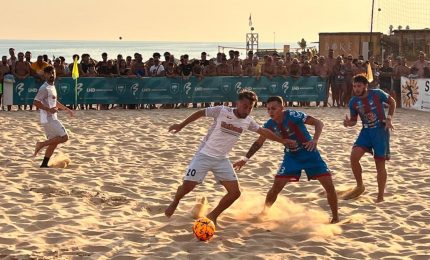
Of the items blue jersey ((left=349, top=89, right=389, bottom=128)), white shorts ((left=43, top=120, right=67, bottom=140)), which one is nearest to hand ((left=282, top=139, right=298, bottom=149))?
blue jersey ((left=349, top=89, right=389, bottom=128))

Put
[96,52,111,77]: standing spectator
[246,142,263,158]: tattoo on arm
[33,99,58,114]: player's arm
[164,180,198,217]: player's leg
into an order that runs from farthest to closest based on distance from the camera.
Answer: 1. [96,52,111,77]: standing spectator
2. [33,99,58,114]: player's arm
3. [246,142,263,158]: tattoo on arm
4. [164,180,198,217]: player's leg

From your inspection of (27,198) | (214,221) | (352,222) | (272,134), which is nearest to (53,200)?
(27,198)

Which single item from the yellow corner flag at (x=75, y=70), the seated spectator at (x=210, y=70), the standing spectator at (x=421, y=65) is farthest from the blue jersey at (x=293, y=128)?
the standing spectator at (x=421, y=65)

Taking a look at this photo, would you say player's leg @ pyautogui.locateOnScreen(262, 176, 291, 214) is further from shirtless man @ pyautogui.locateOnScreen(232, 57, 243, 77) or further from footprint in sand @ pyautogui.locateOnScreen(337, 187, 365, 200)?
shirtless man @ pyautogui.locateOnScreen(232, 57, 243, 77)

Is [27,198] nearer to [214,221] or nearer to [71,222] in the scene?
[71,222]

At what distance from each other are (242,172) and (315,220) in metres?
2.89

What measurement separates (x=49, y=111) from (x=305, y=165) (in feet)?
14.5

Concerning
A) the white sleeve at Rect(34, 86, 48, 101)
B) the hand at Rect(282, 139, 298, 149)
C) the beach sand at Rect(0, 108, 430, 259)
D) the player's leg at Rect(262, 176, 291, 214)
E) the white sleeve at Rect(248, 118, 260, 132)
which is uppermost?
the white sleeve at Rect(34, 86, 48, 101)

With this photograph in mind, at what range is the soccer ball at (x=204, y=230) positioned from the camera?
21.0 feet

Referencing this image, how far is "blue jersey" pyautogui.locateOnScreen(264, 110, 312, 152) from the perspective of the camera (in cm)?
701

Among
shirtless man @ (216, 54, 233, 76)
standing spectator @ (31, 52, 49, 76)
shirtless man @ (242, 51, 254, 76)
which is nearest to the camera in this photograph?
standing spectator @ (31, 52, 49, 76)

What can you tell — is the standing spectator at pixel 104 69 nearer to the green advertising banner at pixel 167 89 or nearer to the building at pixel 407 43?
the green advertising banner at pixel 167 89

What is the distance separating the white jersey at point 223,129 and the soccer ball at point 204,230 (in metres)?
0.72

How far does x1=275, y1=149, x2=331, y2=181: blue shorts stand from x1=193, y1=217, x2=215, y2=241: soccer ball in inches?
45.3
